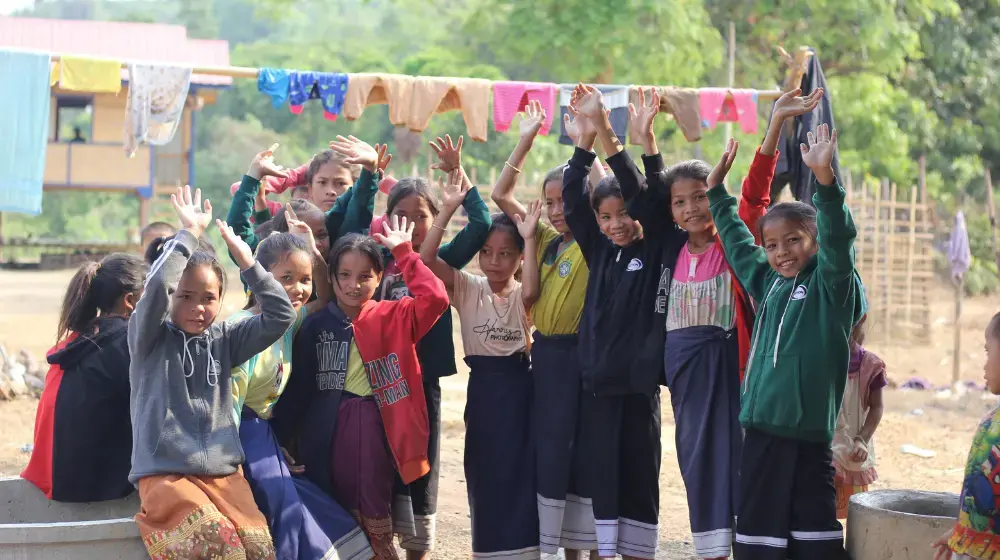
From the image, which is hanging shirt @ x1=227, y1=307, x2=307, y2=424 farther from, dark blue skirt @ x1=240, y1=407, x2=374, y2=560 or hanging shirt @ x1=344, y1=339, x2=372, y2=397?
hanging shirt @ x1=344, y1=339, x2=372, y2=397

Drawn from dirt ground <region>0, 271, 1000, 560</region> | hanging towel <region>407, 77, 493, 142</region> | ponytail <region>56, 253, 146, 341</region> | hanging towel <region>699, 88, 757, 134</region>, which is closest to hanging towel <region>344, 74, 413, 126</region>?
hanging towel <region>407, 77, 493, 142</region>

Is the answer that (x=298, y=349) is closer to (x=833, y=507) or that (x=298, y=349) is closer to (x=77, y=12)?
(x=833, y=507)

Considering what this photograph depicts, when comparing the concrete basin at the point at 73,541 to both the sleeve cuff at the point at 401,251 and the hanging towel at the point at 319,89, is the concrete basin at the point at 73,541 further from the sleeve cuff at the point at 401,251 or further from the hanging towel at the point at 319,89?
the hanging towel at the point at 319,89

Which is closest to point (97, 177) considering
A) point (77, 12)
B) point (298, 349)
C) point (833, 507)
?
point (298, 349)

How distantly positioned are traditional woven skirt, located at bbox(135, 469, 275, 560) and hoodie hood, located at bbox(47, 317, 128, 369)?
0.61m

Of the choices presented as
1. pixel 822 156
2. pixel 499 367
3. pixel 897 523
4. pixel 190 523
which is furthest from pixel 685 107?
pixel 190 523

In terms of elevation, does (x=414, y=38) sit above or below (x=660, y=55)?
above

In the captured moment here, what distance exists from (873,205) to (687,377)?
1283 centimetres

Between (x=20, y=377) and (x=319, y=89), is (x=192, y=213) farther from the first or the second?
(x=20, y=377)

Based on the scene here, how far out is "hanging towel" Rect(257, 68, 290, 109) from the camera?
→ 734 cm

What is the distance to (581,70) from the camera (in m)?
16.0

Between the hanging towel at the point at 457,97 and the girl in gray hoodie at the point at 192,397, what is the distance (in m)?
3.89

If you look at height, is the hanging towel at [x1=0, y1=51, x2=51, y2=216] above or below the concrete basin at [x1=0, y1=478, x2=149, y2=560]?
above

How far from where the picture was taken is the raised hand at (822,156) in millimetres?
3318
